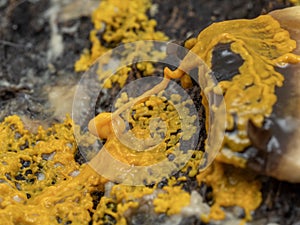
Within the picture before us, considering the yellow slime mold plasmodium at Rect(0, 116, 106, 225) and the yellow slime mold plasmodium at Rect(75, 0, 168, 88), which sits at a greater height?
the yellow slime mold plasmodium at Rect(75, 0, 168, 88)

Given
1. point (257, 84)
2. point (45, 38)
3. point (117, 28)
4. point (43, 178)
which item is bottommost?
point (43, 178)

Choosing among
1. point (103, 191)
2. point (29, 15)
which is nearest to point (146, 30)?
point (29, 15)

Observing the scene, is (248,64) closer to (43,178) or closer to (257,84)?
(257,84)

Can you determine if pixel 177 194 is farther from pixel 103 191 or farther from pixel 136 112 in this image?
pixel 136 112

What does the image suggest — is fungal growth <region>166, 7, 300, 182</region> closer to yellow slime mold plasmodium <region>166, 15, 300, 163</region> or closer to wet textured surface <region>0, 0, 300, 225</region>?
yellow slime mold plasmodium <region>166, 15, 300, 163</region>

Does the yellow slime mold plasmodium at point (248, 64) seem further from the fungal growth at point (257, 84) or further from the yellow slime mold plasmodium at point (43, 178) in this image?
the yellow slime mold plasmodium at point (43, 178)

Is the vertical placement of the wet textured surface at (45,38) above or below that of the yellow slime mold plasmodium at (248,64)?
below

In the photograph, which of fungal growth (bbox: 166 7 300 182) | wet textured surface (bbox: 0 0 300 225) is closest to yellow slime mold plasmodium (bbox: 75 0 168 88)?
wet textured surface (bbox: 0 0 300 225)

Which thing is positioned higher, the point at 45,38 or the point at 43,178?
the point at 45,38

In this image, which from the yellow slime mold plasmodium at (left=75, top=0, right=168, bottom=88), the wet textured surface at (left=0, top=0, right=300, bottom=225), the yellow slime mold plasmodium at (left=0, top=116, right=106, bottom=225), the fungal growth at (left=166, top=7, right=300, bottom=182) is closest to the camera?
the fungal growth at (left=166, top=7, right=300, bottom=182)

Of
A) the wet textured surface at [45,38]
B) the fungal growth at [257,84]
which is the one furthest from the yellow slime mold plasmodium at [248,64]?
the wet textured surface at [45,38]

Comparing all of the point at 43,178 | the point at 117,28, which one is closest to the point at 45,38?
the point at 117,28
